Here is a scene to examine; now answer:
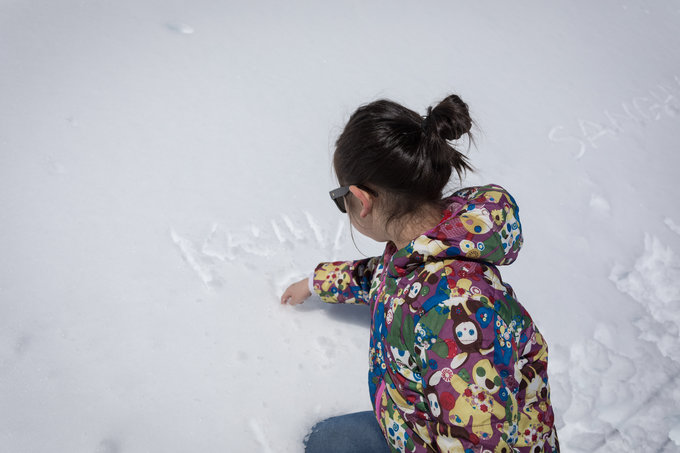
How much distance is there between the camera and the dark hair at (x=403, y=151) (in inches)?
37.8

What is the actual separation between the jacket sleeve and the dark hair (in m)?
0.44

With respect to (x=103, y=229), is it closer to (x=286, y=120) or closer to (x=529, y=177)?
(x=286, y=120)

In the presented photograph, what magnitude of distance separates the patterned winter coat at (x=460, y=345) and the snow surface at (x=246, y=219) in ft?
1.42

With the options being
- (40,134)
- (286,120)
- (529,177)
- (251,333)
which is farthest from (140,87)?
(529,177)

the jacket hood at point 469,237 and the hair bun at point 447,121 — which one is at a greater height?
the hair bun at point 447,121

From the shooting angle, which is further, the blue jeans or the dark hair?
the blue jeans

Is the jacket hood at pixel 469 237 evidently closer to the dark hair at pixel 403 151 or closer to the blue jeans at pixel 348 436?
the dark hair at pixel 403 151

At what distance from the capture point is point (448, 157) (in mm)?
987

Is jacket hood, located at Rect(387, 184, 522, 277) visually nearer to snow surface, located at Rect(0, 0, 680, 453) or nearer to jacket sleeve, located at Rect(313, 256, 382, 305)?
jacket sleeve, located at Rect(313, 256, 382, 305)

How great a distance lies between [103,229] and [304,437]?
2.90 ft

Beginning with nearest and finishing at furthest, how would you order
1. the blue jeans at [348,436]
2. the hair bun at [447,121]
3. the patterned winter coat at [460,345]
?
1. the patterned winter coat at [460,345]
2. the hair bun at [447,121]
3. the blue jeans at [348,436]

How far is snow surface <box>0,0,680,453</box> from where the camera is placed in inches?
53.4

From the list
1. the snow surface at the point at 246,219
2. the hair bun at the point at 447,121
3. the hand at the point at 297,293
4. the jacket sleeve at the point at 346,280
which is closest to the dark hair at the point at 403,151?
the hair bun at the point at 447,121

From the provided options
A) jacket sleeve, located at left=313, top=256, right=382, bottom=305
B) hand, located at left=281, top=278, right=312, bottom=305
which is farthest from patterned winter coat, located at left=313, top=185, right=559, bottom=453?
hand, located at left=281, top=278, right=312, bottom=305
